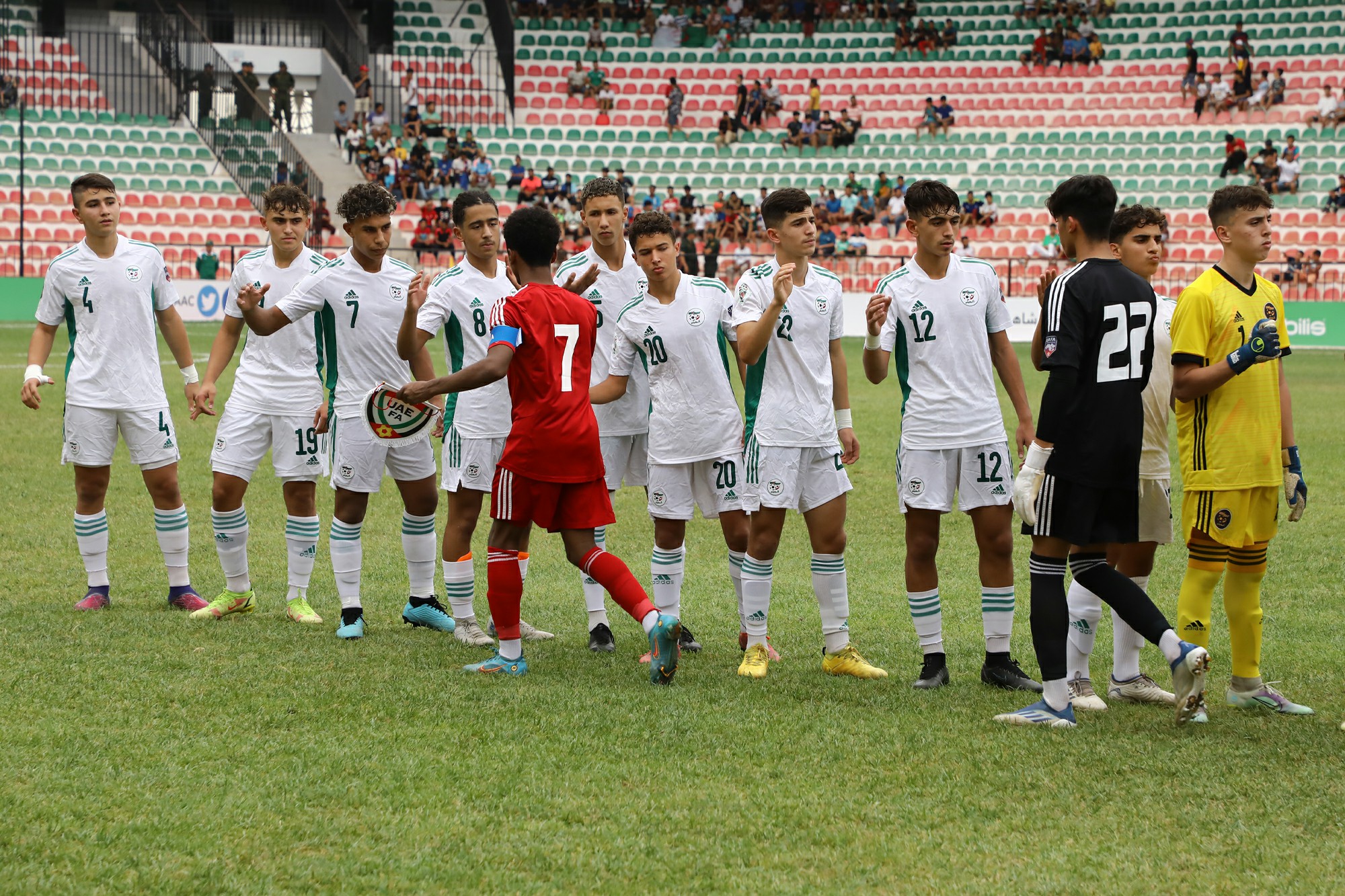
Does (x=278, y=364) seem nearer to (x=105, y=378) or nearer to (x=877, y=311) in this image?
(x=105, y=378)

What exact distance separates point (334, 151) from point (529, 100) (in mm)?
5817

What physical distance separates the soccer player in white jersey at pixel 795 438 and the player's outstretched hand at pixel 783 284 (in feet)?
0.77

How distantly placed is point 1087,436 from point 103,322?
5.07 meters

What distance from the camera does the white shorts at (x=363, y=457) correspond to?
6.69 m

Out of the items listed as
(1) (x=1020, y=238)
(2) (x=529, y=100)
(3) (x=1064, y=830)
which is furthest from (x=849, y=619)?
(2) (x=529, y=100)

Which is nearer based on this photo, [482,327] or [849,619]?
[482,327]

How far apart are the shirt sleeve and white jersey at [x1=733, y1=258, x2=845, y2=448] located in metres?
1.48

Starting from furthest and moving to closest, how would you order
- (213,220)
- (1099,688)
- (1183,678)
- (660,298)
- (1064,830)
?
(213,220)
(660,298)
(1099,688)
(1183,678)
(1064,830)

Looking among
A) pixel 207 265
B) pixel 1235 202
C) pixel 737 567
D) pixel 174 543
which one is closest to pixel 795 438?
pixel 737 567

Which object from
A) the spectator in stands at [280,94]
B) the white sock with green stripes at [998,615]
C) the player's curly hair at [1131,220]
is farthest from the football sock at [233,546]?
the spectator in stands at [280,94]

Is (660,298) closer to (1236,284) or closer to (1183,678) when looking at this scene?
(1236,284)

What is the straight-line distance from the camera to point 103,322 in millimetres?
7055

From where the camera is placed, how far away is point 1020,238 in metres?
33.6

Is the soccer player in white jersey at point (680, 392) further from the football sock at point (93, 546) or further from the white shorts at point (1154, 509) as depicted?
the football sock at point (93, 546)
